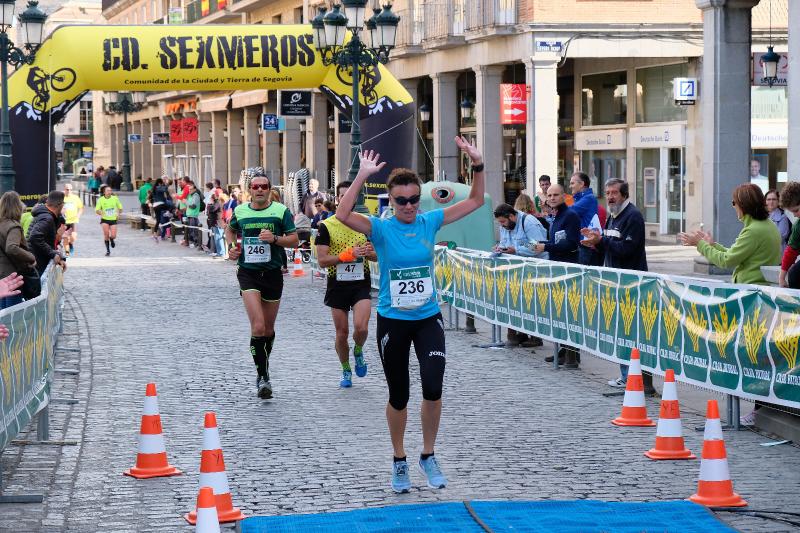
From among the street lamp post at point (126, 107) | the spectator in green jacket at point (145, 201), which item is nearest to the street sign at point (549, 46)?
the spectator in green jacket at point (145, 201)

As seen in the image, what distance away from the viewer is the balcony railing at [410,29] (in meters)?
38.8

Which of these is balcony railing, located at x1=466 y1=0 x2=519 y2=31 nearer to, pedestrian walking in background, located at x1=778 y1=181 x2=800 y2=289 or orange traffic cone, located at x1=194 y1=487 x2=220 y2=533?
pedestrian walking in background, located at x1=778 y1=181 x2=800 y2=289

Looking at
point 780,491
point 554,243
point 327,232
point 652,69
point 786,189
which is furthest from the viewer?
point 652,69

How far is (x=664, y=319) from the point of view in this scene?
1106 centimetres

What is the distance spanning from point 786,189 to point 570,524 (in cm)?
464

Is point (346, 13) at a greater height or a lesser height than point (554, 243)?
greater

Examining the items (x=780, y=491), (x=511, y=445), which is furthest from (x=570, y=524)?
(x=511, y=445)

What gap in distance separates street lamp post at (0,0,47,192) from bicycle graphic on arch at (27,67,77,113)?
247 millimetres

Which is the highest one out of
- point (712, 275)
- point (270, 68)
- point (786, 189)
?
point (270, 68)

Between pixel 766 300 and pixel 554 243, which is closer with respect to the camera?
pixel 766 300

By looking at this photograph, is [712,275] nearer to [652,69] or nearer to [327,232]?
[652,69]

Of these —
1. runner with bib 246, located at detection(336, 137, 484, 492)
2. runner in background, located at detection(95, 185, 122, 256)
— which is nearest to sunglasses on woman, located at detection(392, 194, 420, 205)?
runner with bib 246, located at detection(336, 137, 484, 492)

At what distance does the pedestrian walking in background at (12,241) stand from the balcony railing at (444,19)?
23140 mm

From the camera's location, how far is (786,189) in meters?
10.8
